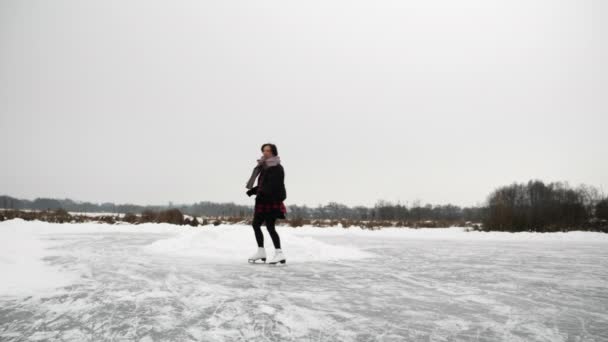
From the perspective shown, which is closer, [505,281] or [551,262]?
[505,281]

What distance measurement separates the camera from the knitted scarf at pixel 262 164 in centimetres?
527

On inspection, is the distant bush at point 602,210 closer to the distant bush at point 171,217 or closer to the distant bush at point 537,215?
the distant bush at point 537,215

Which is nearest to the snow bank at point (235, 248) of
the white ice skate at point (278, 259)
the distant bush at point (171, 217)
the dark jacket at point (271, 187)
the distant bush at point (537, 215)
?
the white ice skate at point (278, 259)

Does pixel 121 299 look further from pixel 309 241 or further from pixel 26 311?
pixel 309 241

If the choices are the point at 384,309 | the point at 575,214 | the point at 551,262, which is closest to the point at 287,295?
the point at 384,309

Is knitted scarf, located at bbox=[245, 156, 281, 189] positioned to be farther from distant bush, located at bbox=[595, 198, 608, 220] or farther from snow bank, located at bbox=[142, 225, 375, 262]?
distant bush, located at bbox=[595, 198, 608, 220]

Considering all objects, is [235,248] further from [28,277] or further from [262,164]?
[28,277]

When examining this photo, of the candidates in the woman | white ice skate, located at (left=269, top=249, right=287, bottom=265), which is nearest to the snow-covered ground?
white ice skate, located at (left=269, top=249, right=287, bottom=265)

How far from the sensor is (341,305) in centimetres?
289

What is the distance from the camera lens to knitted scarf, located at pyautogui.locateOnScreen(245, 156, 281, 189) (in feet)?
17.3

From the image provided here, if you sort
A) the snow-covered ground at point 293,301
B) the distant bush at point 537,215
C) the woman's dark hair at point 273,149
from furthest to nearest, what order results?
1. the distant bush at point 537,215
2. the woman's dark hair at point 273,149
3. the snow-covered ground at point 293,301

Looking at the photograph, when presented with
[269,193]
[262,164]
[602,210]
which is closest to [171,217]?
[262,164]

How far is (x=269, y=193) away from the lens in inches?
204

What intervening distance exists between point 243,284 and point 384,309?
1433 millimetres
